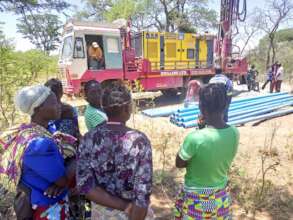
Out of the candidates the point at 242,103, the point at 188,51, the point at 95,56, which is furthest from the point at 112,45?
the point at 242,103

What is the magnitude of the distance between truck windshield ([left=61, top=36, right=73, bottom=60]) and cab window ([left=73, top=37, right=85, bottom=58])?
0.18 m

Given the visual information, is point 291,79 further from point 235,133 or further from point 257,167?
point 235,133

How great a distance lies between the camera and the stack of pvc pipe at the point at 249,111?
7.04 metres

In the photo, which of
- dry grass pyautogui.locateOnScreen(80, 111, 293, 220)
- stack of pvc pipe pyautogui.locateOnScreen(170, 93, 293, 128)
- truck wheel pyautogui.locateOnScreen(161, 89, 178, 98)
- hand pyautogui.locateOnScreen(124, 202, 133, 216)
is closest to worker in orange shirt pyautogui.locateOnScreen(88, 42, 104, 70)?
truck wheel pyautogui.locateOnScreen(161, 89, 178, 98)

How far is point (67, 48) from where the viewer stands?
32.2ft

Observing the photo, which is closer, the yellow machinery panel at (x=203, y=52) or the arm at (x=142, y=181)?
the arm at (x=142, y=181)

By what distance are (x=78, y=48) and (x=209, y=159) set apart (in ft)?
27.9

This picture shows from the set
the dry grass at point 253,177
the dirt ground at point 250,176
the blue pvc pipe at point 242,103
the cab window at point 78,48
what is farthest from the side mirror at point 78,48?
the dry grass at point 253,177

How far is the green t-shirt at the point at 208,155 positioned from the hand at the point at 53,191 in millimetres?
774

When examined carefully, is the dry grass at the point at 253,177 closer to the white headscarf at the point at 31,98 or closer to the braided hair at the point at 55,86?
the braided hair at the point at 55,86

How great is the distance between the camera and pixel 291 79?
18.1 meters

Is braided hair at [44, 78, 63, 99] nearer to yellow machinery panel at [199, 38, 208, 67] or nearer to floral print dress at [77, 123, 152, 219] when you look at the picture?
floral print dress at [77, 123, 152, 219]

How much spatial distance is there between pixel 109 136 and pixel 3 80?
11.6 ft

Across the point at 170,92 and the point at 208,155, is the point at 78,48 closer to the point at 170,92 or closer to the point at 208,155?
the point at 170,92
